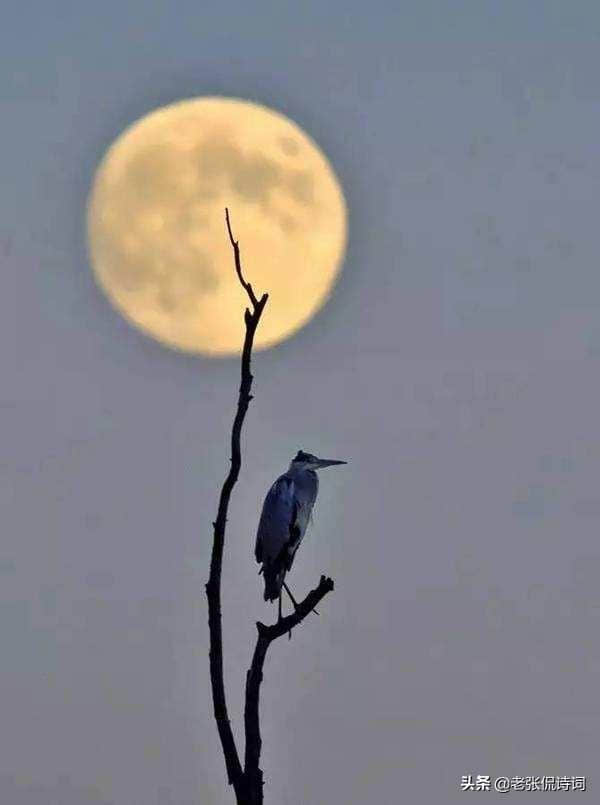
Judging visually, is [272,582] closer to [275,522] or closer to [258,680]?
[275,522]

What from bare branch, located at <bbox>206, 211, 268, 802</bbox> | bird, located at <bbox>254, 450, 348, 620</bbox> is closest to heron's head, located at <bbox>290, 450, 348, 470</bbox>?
bird, located at <bbox>254, 450, 348, 620</bbox>

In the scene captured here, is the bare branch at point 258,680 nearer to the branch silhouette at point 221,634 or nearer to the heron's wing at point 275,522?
the branch silhouette at point 221,634

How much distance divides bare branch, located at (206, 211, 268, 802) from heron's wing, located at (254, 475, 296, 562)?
169 inches

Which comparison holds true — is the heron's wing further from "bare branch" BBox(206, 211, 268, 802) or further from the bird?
"bare branch" BBox(206, 211, 268, 802)

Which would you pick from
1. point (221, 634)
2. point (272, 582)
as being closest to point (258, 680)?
point (221, 634)

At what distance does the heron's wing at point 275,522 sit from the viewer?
14.5 metres

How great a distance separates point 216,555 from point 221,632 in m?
0.56

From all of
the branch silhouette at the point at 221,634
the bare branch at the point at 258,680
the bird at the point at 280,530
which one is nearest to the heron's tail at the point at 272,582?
the bird at the point at 280,530

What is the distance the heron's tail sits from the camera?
1443 centimetres

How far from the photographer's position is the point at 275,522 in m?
14.6

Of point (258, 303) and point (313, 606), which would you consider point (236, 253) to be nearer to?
point (258, 303)

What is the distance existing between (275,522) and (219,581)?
4.53 meters

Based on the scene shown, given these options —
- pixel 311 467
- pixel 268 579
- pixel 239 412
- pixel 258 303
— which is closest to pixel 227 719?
pixel 239 412

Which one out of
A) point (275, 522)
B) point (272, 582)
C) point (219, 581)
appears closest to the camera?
point (219, 581)
